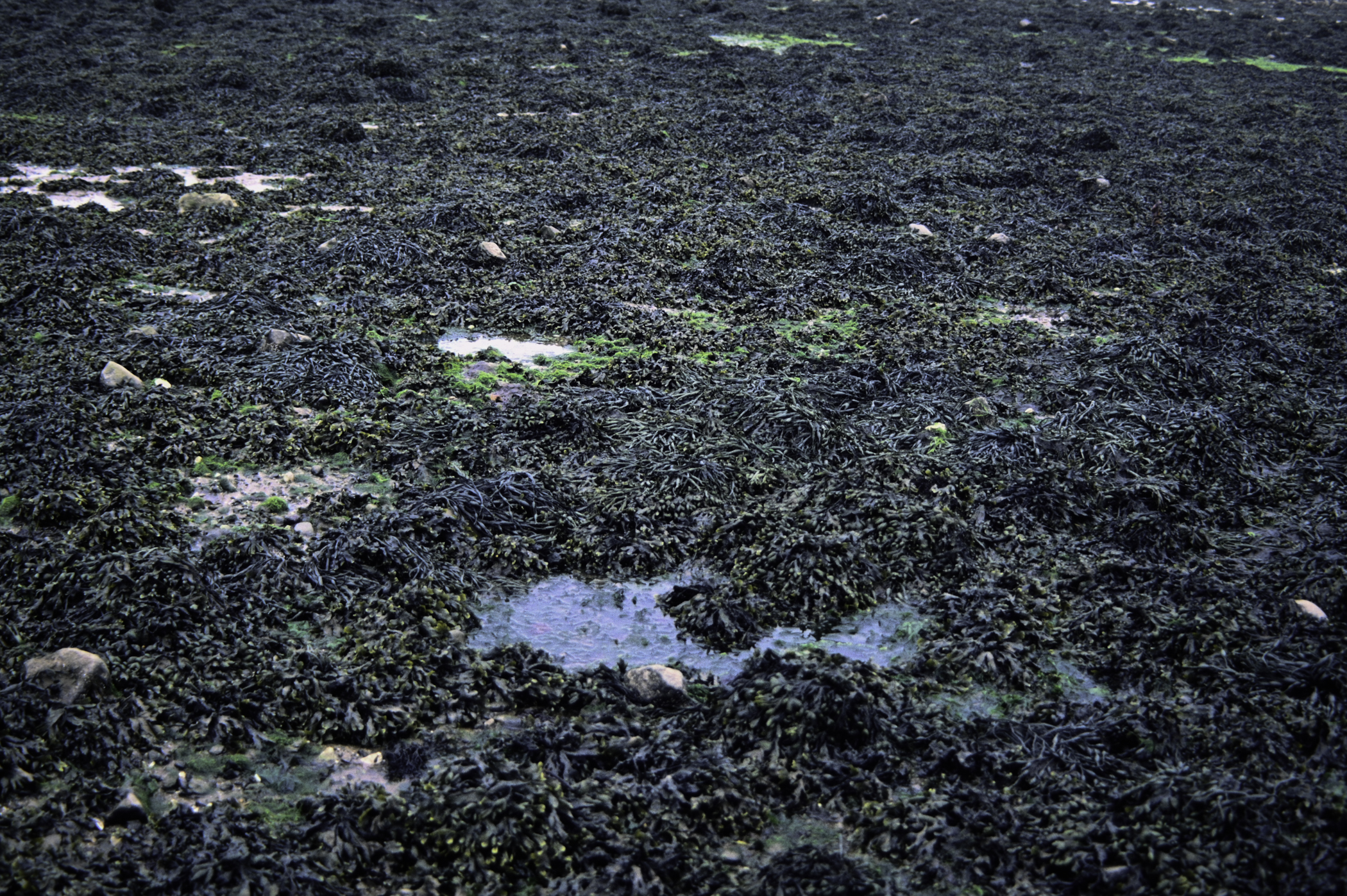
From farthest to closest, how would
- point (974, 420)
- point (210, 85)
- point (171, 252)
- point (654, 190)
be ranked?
point (210, 85), point (654, 190), point (171, 252), point (974, 420)

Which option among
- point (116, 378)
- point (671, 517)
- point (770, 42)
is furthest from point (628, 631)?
point (770, 42)

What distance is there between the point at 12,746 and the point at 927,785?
10.6 feet

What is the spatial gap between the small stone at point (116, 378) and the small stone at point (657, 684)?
408 centimetres

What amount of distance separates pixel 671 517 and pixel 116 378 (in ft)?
12.4

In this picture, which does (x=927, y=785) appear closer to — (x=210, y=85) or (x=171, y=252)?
(x=171, y=252)

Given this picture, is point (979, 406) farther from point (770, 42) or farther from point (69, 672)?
point (770, 42)

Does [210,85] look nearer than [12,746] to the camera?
No

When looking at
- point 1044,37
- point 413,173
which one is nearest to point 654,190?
point 413,173

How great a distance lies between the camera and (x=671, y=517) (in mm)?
4559

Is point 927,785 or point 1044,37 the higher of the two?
point 1044,37

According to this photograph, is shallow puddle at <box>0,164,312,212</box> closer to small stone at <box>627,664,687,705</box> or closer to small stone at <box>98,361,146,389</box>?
small stone at <box>98,361,146,389</box>

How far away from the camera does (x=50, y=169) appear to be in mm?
10062

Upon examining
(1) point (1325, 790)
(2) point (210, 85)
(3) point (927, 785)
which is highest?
(2) point (210, 85)

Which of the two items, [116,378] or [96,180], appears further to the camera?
[96,180]
